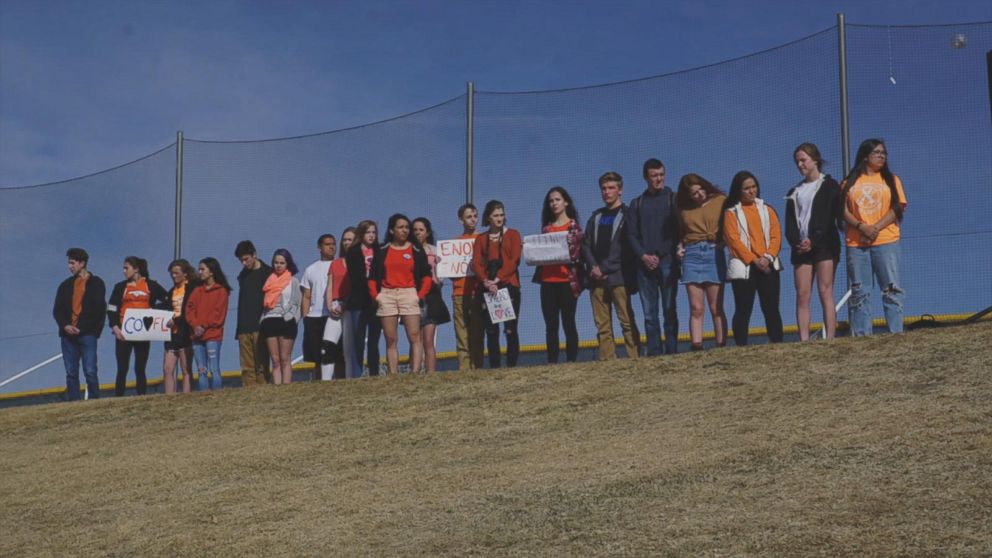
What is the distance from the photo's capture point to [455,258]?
11.6 meters

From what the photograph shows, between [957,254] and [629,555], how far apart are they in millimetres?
5649

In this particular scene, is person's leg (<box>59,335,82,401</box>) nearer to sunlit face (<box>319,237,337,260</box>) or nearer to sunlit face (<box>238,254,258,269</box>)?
sunlit face (<box>238,254,258,269</box>)

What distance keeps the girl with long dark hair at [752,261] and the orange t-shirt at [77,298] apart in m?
7.38

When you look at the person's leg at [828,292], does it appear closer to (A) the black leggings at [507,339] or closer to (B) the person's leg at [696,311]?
(B) the person's leg at [696,311]

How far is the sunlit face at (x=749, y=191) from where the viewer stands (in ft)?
33.1

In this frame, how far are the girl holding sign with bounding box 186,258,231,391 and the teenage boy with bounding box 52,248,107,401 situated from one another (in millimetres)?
1316

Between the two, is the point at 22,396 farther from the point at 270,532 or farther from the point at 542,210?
the point at 270,532

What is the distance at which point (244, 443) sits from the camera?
901 cm

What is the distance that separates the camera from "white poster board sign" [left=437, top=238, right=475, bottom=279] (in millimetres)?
11578

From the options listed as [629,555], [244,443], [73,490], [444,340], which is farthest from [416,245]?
[629,555]

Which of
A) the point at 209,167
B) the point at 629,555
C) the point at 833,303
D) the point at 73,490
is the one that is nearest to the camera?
the point at 629,555

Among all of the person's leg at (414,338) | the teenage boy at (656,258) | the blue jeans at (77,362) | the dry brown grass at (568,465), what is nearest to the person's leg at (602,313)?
the teenage boy at (656,258)

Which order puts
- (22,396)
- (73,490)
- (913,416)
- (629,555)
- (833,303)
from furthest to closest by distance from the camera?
(22,396), (833,303), (73,490), (913,416), (629,555)

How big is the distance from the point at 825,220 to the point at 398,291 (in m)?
3.84
